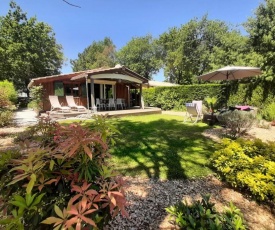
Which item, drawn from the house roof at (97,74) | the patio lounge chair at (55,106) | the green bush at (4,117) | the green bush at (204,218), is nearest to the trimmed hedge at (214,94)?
the house roof at (97,74)

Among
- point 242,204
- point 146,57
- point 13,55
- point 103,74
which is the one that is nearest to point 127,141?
point 242,204

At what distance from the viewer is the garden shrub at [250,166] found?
3187mm

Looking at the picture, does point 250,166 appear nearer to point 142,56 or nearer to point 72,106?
point 72,106

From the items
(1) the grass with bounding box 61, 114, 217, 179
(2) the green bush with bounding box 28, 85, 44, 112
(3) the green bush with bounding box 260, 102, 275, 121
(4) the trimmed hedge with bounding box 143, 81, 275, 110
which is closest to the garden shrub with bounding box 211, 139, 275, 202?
(1) the grass with bounding box 61, 114, 217, 179

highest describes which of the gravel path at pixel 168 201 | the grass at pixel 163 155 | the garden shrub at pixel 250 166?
the garden shrub at pixel 250 166

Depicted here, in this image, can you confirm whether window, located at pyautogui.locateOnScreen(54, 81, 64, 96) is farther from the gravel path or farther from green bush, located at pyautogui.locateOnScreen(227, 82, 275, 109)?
the gravel path

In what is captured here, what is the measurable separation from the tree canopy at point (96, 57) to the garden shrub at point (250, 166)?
56067 mm

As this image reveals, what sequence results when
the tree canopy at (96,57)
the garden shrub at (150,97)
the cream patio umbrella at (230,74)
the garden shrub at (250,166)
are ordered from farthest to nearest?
1. the tree canopy at (96,57)
2. the garden shrub at (150,97)
3. the cream patio umbrella at (230,74)
4. the garden shrub at (250,166)

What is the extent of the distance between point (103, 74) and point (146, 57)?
1618 inches

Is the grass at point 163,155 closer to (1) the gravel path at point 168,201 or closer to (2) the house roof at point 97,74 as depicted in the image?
(1) the gravel path at point 168,201

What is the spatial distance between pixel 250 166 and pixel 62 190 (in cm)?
346

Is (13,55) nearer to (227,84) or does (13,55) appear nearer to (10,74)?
(10,74)

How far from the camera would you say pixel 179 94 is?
66.9 feet

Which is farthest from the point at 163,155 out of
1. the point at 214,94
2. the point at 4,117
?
the point at 214,94
